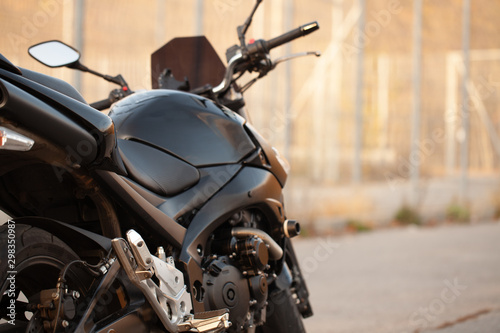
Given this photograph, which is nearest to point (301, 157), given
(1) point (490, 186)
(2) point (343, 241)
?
(2) point (343, 241)

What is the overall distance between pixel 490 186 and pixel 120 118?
1326 cm

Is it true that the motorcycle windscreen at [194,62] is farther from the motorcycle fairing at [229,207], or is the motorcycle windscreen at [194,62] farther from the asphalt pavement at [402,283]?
the asphalt pavement at [402,283]

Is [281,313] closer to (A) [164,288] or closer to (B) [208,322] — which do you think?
(B) [208,322]

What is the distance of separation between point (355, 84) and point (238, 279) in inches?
345

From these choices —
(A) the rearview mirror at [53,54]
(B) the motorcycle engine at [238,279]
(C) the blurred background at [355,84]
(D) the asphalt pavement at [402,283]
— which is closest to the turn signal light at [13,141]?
(B) the motorcycle engine at [238,279]

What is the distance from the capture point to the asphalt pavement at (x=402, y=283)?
4602mm

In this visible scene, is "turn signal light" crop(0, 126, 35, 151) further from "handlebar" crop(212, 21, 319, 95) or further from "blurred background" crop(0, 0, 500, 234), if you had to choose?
"blurred background" crop(0, 0, 500, 234)

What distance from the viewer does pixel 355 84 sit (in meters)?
10.9

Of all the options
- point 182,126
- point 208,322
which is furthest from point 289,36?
point 208,322

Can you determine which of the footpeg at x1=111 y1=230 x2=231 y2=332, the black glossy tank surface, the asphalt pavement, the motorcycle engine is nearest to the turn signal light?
the footpeg at x1=111 y1=230 x2=231 y2=332

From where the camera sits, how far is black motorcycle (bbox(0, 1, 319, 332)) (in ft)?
6.10

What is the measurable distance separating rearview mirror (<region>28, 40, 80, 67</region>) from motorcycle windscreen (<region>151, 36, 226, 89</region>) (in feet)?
1.38

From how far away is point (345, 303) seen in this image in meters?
5.18

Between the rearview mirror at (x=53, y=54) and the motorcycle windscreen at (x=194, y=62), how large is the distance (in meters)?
0.42
